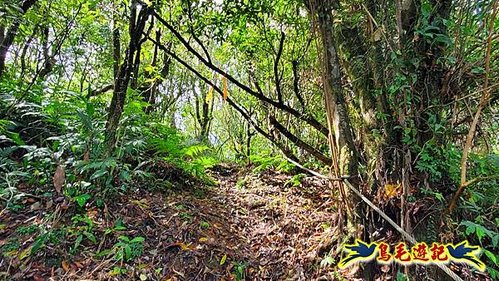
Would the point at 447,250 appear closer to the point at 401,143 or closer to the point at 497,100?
the point at 401,143

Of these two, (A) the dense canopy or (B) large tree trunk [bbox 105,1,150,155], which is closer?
(A) the dense canopy

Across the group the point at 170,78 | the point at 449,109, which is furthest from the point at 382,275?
the point at 170,78

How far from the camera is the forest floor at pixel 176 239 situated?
6.22 ft

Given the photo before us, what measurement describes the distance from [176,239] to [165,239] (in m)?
0.08

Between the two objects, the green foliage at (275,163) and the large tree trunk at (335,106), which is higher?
the large tree trunk at (335,106)

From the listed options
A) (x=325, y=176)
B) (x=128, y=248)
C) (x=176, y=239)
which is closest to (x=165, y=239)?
(x=176, y=239)

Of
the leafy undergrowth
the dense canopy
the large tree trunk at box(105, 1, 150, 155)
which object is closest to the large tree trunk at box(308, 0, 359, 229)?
the dense canopy

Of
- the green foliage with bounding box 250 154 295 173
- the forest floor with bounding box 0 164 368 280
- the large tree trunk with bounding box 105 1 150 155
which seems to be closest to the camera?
the forest floor with bounding box 0 164 368 280

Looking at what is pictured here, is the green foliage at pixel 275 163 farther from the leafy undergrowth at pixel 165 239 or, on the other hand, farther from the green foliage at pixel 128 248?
the green foliage at pixel 128 248

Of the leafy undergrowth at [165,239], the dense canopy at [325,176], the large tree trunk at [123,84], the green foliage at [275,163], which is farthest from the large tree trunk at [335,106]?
the green foliage at [275,163]

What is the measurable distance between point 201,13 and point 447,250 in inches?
122

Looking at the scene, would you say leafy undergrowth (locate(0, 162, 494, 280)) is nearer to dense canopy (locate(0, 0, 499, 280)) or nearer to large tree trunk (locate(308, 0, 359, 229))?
dense canopy (locate(0, 0, 499, 280))

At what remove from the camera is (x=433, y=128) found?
199 centimetres

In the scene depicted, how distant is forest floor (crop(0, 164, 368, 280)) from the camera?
1.90m
